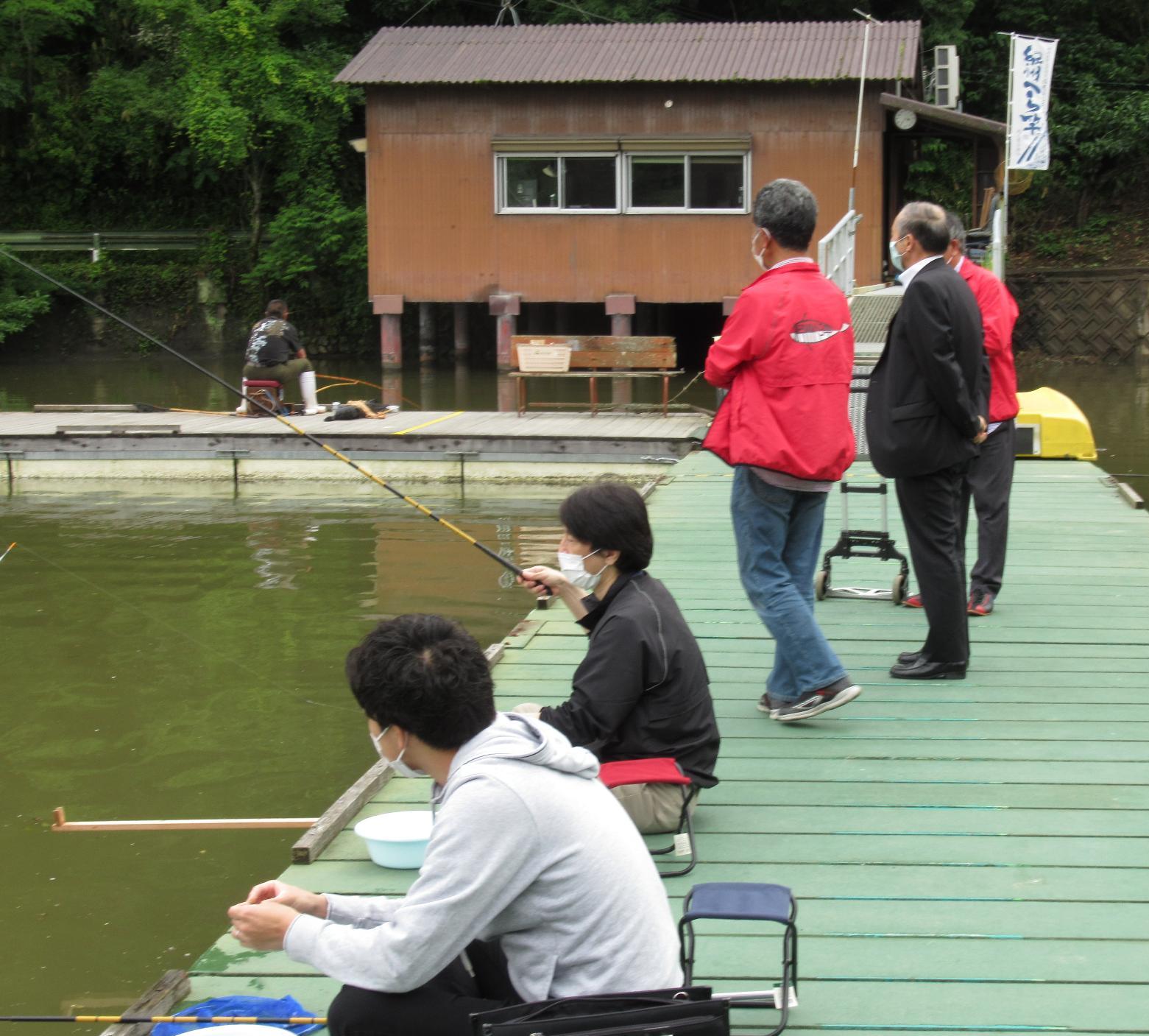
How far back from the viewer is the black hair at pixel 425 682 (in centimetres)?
215

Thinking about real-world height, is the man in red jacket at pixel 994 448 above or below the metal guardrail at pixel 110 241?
below

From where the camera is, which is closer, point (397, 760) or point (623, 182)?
point (397, 760)

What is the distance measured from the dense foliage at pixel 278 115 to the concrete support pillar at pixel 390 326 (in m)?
4.90

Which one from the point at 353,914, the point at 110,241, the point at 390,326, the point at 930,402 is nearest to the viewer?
the point at 353,914

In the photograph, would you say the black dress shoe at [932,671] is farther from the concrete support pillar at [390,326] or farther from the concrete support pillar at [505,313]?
the concrete support pillar at [390,326]

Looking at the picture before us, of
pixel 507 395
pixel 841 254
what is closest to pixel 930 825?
pixel 841 254

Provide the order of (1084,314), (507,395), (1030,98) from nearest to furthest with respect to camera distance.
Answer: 1. (507,395)
2. (1030,98)
3. (1084,314)

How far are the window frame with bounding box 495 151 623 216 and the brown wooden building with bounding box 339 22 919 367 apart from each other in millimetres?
24

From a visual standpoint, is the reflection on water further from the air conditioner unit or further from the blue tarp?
the air conditioner unit

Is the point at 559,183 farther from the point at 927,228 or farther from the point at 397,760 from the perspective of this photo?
the point at 397,760

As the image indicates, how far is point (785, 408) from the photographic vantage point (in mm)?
4152

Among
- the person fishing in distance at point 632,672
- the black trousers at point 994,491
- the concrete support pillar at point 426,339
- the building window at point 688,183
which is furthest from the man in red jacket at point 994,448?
the concrete support pillar at point 426,339

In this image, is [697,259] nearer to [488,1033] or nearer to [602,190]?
[602,190]

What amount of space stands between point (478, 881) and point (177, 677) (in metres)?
5.36
